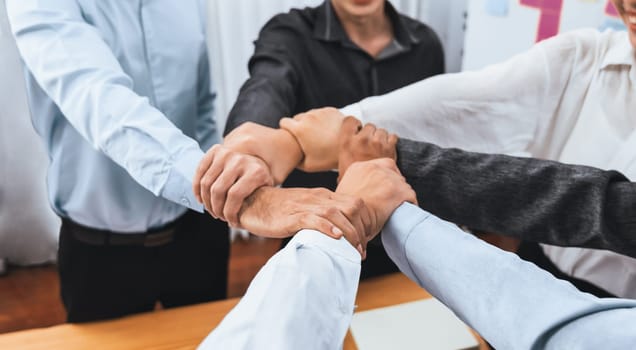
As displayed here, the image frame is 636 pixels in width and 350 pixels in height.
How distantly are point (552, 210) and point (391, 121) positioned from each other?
0.35m

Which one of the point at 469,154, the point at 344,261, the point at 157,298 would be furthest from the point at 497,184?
the point at 157,298

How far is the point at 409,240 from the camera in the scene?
24.3 inches

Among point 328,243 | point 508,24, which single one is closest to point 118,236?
point 328,243

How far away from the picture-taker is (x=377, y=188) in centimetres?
72

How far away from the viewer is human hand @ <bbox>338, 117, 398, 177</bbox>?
0.84 metres

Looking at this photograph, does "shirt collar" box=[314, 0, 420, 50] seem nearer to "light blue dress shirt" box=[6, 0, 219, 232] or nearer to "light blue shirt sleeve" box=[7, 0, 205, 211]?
"light blue dress shirt" box=[6, 0, 219, 232]

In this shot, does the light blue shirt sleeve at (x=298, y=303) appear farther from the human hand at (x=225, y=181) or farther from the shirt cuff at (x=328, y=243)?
the human hand at (x=225, y=181)

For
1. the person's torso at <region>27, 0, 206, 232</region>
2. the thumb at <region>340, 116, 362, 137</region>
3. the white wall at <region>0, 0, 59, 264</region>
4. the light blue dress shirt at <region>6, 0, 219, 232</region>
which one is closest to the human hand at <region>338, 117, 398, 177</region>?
the thumb at <region>340, 116, 362, 137</region>

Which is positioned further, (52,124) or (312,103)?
(312,103)

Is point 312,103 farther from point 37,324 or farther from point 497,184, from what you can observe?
point 37,324

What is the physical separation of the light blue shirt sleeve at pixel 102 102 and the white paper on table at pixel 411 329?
1.28 ft

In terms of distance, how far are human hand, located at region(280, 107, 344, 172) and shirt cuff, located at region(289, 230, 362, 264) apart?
1.05ft

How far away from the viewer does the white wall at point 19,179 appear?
6.13 feet

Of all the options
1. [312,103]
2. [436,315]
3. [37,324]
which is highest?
[312,103]
